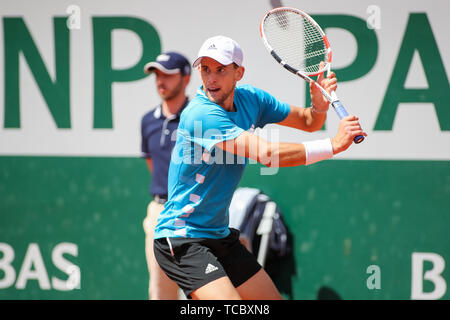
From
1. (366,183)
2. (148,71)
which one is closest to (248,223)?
(366,183)

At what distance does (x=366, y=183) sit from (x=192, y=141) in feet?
6.57

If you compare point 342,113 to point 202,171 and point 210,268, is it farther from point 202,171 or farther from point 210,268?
point 210,268

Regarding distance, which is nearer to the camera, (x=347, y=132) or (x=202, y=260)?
(x=347, y=132)

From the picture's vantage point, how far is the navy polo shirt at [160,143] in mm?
4133

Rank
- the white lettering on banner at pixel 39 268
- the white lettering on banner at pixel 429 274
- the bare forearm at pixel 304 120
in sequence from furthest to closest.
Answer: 1. the white lettering on banner at pixel 39 268
2. the white lettering on banner at pixel 429 274
3. the bare forearm at pixel 304 120

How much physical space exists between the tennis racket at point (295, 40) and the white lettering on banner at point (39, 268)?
241 cm

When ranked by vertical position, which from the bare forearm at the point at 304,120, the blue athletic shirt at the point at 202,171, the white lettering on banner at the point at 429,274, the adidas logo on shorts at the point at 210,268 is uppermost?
the bare forearm at the point at 304,120

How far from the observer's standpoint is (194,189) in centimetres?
278

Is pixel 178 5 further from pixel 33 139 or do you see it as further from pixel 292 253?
pixel 292 253

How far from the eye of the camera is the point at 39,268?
15.3ft

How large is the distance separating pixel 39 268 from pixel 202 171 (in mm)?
2475

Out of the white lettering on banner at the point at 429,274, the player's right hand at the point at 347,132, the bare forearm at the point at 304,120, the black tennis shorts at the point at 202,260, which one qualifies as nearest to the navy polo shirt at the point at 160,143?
the bare forearm at the point at 304,120

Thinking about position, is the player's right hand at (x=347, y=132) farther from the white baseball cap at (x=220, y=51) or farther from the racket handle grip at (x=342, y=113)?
the white baseball cap at (x=220, y=51)

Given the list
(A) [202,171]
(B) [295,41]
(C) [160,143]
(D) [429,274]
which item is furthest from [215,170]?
(D) [429,274]
